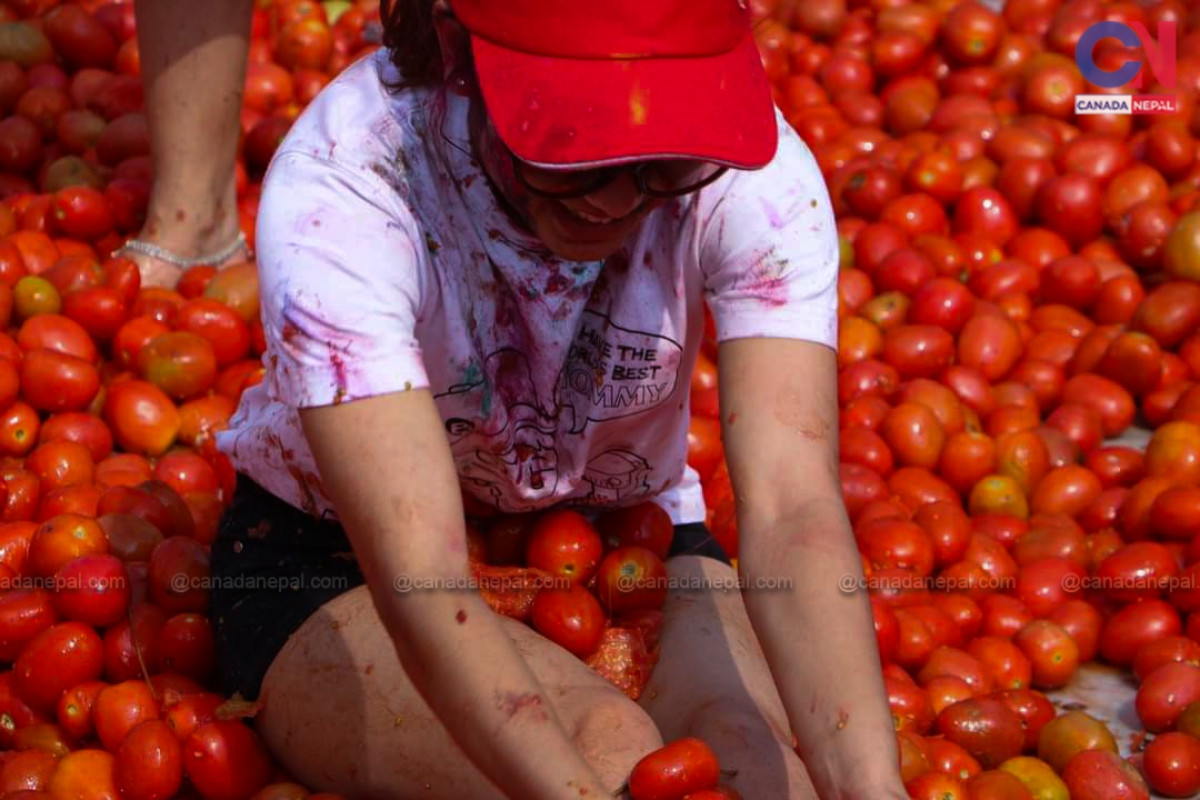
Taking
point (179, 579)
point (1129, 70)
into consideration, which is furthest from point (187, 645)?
point (1129, 70)

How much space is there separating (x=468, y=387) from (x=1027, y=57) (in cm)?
366

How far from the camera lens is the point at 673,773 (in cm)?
198

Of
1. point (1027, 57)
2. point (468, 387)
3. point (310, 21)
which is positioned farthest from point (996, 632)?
point (310, 21)

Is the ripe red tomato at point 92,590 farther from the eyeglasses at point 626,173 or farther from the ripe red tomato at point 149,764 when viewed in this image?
the eyeglasses at point 626,173

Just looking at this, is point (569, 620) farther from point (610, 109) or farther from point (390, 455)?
point (610, 109)

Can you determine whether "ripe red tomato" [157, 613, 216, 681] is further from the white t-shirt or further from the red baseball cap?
the red baseball cap

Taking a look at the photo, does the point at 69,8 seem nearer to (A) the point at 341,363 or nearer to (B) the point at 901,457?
(B) the point at 901,457

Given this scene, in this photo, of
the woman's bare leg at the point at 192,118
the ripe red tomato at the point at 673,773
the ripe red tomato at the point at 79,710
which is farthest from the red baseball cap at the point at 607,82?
the woman's bare leg at the point at 192,118

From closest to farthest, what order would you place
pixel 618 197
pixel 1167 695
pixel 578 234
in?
pixel 618 197, pixel 578 234, pixel 1167 695

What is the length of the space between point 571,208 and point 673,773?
2.50 ft

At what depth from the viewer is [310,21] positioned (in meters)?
5.37

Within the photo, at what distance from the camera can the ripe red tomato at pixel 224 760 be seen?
241 cm

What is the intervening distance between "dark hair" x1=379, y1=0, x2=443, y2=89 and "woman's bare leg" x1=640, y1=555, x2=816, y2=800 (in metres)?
1.06

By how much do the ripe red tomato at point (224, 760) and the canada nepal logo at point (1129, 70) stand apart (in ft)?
12.1
